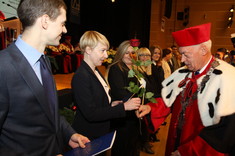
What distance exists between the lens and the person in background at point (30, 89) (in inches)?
34.2

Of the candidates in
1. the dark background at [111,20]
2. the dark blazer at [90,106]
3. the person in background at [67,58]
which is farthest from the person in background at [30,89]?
the dark background at [111,20]

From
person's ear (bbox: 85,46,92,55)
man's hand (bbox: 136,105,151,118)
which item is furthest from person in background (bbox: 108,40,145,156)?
person's ear (bbox: 85,46,92,55)

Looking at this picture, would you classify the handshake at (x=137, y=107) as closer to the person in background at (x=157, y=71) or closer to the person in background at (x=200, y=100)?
the person in background at (x=200, y=100)

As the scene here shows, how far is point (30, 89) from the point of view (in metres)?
0.91

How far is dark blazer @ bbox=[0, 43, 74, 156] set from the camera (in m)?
0.85

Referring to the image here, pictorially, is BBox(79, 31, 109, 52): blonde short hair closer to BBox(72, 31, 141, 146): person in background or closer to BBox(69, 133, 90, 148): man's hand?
BBox(72, 31, 141, 146): person in background

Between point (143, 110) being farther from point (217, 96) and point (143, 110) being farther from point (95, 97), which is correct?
point (217, 96)

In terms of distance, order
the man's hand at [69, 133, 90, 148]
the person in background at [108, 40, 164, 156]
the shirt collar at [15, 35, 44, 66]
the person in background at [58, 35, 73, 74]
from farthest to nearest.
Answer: the person in background at [58, 35, 73, 74], the person in background at [108, 40, 164, 156], the man's hand at [69, 133, 90, 148], the shirt collar at [15, 35, 44, 66]

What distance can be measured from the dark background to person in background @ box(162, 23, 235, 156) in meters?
7.55

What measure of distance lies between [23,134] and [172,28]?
35.6ft

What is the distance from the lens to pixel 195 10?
10930 millimetres

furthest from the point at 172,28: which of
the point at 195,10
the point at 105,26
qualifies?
the point at 105,26

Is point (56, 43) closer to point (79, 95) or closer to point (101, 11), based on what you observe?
point (79, 95)

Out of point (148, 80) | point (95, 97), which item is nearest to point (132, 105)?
point (95, 97)
